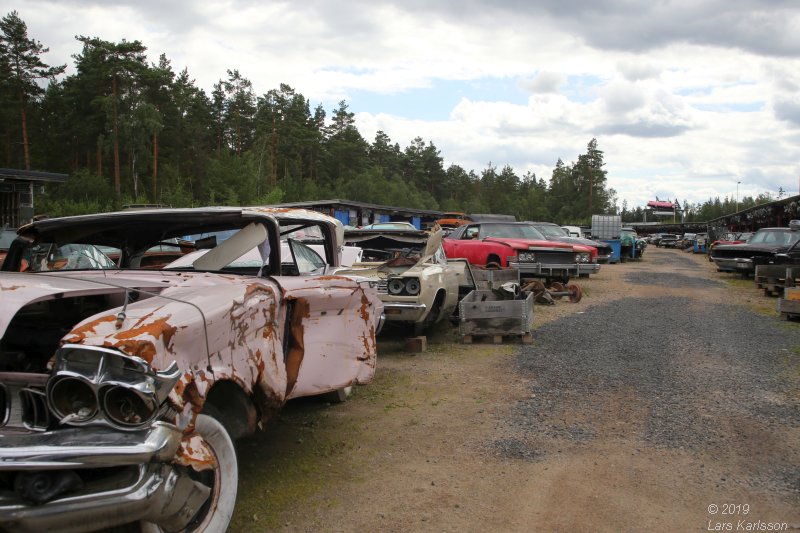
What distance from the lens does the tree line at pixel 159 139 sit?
134 ft

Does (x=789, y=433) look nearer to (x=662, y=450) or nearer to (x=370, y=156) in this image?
(x=662, y=450)

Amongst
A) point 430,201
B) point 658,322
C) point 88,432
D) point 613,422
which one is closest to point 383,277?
point 613,422

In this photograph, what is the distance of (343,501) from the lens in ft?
12.6

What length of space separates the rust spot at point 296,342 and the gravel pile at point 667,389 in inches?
64.9

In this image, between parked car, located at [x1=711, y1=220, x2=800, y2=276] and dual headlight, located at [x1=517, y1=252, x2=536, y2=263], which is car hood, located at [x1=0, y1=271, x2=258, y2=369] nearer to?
dual headlight, located at [x1=517, y1=252, x2=536, y2=263]

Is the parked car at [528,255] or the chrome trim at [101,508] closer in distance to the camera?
the chrome trim at [101,508]

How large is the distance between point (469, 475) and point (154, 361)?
2.34 meters

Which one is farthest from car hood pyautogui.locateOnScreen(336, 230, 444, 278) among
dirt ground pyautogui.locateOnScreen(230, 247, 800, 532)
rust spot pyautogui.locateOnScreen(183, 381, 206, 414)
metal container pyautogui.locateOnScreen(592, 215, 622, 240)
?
metal container pyautogui.locateOnScreen(592, 215, 622, 240)

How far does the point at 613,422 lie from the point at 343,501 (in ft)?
8.23

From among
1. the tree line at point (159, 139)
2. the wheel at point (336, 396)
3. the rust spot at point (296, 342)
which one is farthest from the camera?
the tree line at point (159, 139)

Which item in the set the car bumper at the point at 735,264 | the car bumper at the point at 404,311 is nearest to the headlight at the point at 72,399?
the car bumper at the point at 404,311

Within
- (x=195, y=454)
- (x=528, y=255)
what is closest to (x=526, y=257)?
(x=528, y=255)

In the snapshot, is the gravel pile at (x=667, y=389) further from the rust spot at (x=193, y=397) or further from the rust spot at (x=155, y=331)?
the rust spot at (x=155, y=331)

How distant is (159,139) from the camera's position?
1922 inches
